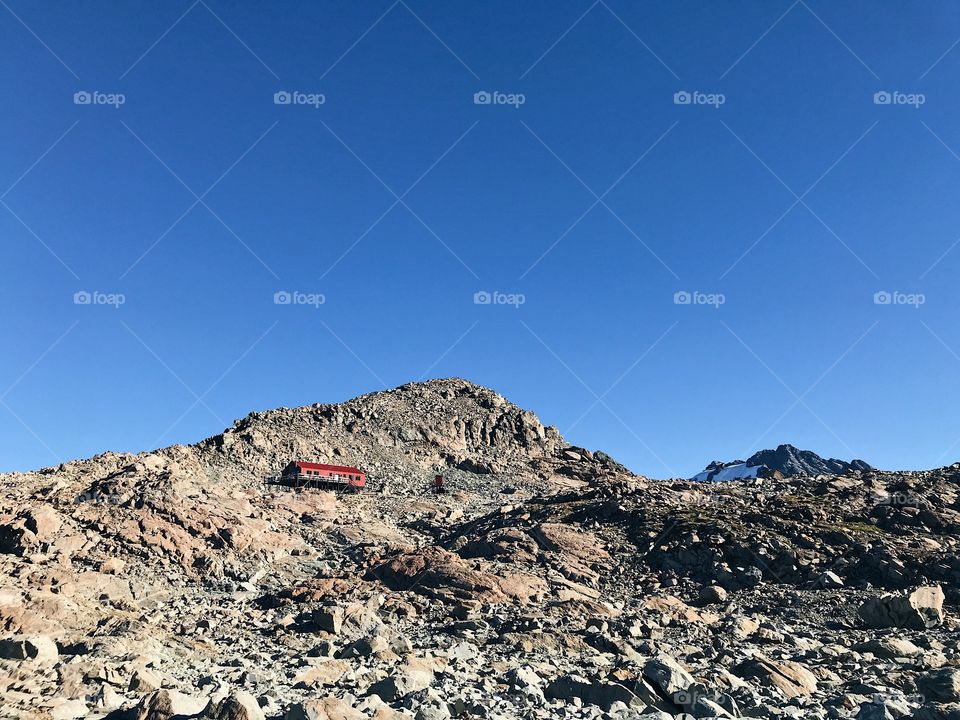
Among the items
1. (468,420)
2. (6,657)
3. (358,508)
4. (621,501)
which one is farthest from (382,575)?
(468,420)

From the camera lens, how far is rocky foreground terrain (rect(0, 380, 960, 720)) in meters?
18.2

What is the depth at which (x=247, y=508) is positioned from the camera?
5272 centimetres

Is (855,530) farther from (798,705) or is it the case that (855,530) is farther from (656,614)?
(798,705)

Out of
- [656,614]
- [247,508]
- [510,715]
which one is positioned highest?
[247,508]

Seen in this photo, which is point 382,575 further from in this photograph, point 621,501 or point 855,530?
point 855,530

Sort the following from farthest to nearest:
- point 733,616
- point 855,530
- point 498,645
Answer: point 855,530, point 733,616, point 498,645

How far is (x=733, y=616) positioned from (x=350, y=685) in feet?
63.9

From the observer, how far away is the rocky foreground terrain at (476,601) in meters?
18.2

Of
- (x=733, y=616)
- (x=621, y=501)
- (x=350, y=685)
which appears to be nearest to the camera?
(x=350, y=685)

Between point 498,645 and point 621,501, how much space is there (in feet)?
87.4

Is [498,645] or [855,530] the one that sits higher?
[855,530]

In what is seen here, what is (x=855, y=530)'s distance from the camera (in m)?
40.2

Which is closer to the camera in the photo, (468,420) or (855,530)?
(855,530)

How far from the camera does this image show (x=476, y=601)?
31922 millimetres
